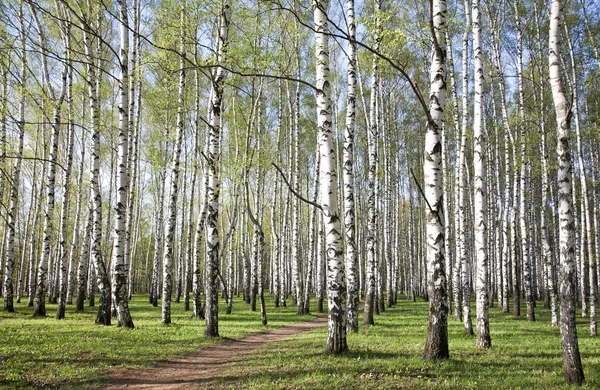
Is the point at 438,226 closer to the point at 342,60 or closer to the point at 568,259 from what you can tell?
the point at 568,259

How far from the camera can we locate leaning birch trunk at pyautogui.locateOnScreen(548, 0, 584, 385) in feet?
19.1

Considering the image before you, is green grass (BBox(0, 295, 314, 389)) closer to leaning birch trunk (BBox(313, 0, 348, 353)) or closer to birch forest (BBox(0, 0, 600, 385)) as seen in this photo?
birch forest (BBox(0, 0, 600, 385))

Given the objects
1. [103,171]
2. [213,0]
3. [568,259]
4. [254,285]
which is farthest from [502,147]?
[103,171]

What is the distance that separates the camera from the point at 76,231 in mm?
21016

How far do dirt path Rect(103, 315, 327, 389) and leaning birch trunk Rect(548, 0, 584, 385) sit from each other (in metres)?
5.60

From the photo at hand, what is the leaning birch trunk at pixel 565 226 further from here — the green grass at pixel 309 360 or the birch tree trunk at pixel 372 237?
the birch tree trunk at pixel 372 237

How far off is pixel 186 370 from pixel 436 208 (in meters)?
5.61

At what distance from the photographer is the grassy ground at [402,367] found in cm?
593

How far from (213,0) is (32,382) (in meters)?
11.2

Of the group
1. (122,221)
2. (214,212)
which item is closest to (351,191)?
(214,212)

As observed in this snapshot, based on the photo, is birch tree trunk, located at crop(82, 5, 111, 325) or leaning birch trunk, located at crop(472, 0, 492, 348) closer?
leaning birch trunk, located at crop(472, 0, 492, 348)

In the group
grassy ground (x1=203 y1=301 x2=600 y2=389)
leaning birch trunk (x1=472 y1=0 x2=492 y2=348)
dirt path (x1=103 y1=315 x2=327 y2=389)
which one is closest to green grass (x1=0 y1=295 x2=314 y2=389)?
dirt path (x1=103 y1=315 x2=327 y2=389)

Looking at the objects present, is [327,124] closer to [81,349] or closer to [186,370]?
[186,370]

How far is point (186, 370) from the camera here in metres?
7.91
